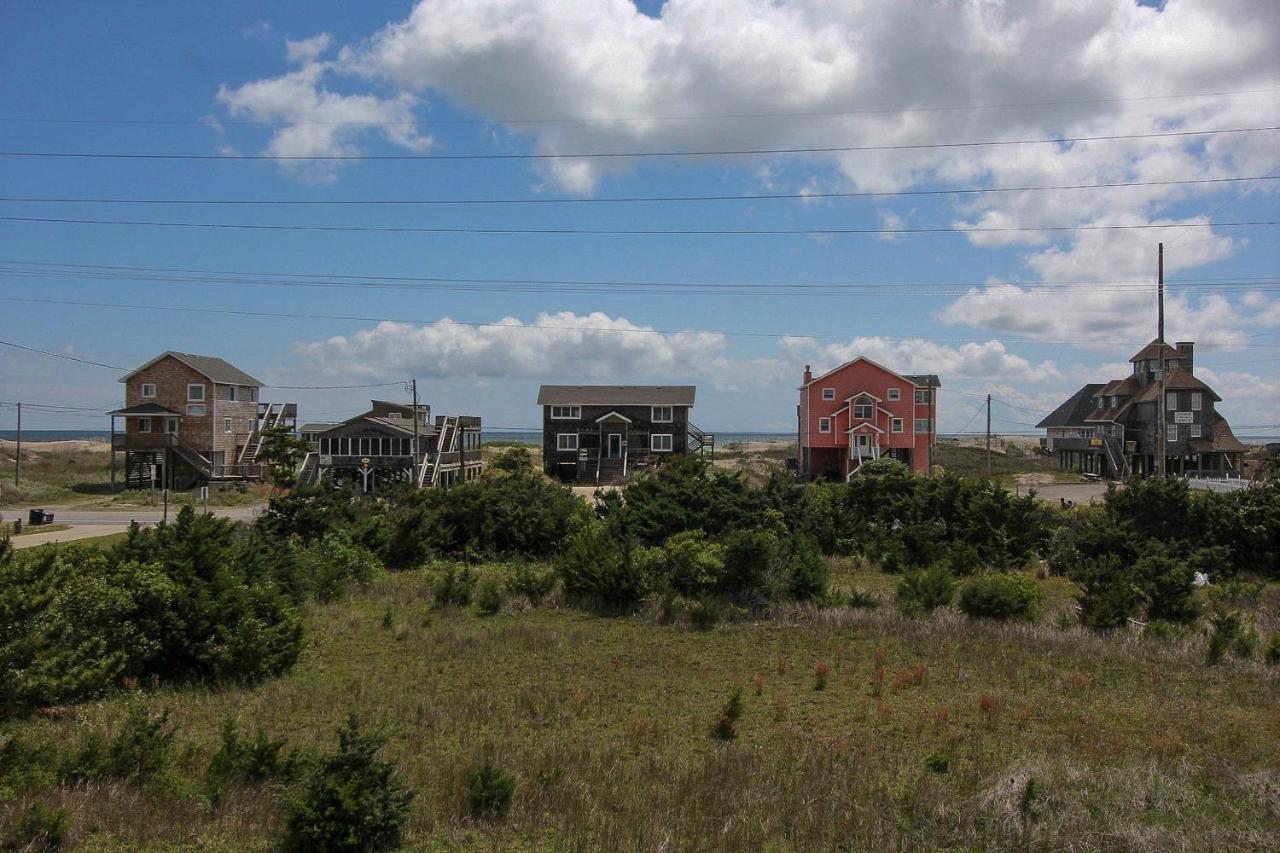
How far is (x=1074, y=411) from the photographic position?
2965 inches

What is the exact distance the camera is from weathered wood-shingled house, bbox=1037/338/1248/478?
60.3 meters

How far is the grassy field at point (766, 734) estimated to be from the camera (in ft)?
24.2

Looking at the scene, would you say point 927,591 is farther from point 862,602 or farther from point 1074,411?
point 1074,411

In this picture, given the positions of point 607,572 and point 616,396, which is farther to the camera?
point 616,396

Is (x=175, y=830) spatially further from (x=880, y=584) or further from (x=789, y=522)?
(x=789, y=522)

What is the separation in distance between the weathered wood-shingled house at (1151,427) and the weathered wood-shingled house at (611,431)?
28.1m

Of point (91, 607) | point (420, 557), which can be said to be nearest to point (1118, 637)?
point (91, 607)

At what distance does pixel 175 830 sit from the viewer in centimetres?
708

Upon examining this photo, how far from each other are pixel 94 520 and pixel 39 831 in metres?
34.2

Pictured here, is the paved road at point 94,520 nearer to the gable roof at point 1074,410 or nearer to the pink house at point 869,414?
the pink house at point 869,414

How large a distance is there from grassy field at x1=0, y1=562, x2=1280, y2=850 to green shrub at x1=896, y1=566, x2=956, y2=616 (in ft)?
Result: 4.59

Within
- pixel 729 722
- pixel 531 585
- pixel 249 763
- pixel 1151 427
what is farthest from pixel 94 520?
pixel 1151 427

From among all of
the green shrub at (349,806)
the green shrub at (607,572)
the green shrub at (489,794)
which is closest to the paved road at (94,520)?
the green shrub at (607,572)

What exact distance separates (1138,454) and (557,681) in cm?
6254
